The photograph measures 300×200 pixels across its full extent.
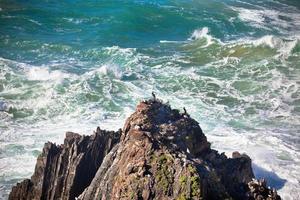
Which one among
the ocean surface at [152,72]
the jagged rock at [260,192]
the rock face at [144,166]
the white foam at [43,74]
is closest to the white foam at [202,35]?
the ocean surface at [152,72]

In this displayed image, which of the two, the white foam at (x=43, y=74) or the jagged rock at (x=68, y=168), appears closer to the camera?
the jagged rock at (x=68, y=168)

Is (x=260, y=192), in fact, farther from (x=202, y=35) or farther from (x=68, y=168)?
(x=202, y=35)

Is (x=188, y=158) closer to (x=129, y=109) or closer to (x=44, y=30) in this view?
(x=129, y=109)

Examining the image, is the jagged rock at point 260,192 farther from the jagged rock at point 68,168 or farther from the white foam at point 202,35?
the white foam at point 202,35

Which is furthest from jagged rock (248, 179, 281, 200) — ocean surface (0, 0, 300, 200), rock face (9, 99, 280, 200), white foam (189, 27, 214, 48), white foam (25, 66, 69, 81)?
white foam (189, 27, 214, 48)

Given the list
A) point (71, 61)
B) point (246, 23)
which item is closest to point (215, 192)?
point (71, 61)

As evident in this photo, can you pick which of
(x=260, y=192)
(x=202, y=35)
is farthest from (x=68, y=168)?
(x=202, y=35)

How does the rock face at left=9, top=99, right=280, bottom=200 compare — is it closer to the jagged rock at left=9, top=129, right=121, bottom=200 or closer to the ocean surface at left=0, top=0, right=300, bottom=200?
the jagged rock at left=9, top=129, right=121, bottom=200
